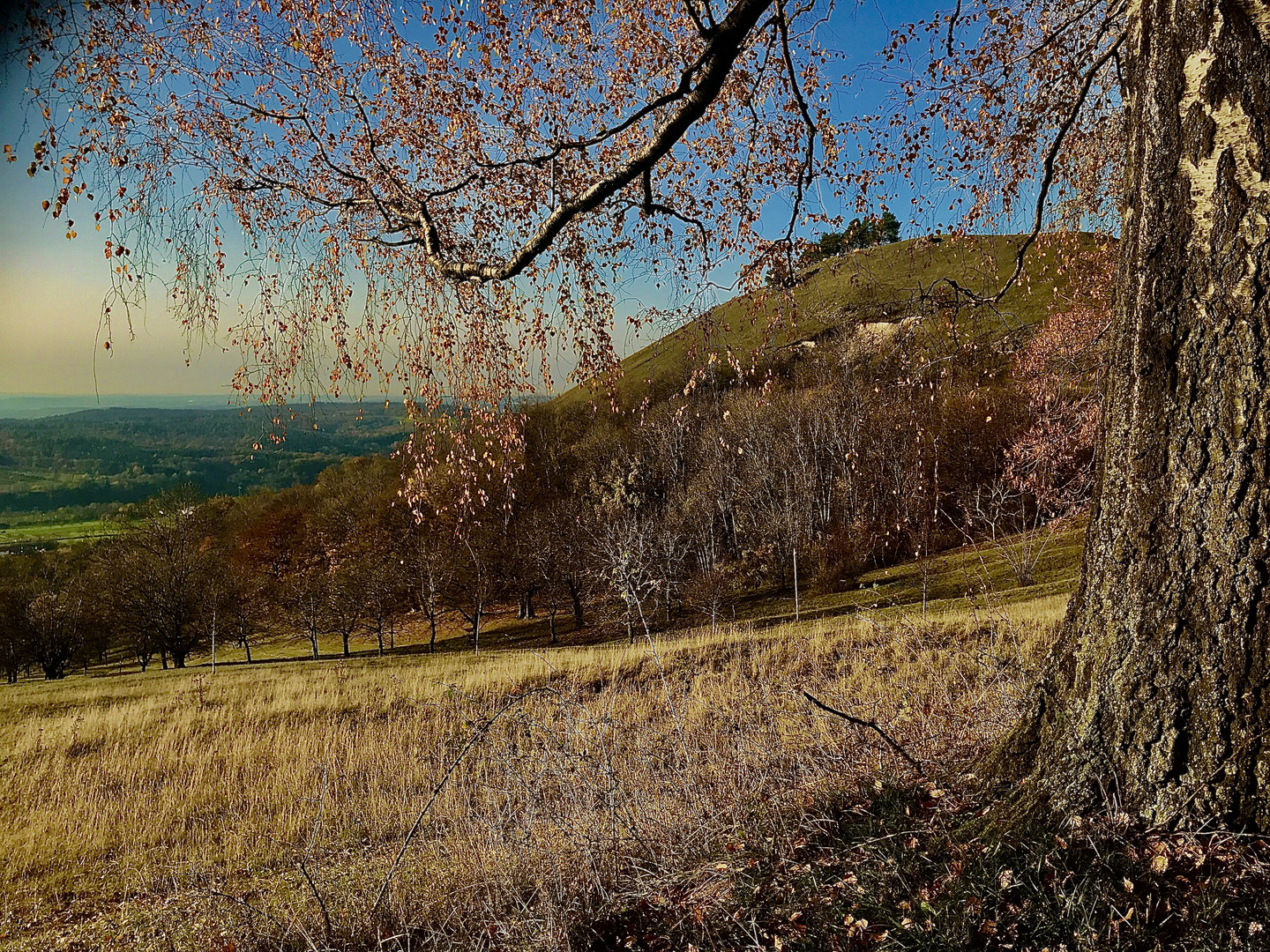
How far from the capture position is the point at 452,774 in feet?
19.8

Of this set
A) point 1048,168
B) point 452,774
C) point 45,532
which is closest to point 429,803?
point 452,774

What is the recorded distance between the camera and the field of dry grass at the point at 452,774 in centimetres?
335

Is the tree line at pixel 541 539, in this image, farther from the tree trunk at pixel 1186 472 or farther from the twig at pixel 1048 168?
the tree trunk at pixel 1186 472

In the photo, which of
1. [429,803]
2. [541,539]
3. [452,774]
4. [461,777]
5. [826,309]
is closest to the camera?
[429,803]

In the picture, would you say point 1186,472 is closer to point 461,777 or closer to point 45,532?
point 461,777

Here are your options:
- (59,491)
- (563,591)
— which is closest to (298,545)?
(563,591)

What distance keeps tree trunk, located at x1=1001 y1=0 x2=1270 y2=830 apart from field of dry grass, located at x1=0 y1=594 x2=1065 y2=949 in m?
1.01

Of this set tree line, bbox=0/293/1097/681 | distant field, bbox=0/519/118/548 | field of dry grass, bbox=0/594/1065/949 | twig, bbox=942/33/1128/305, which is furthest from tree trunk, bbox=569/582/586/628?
distant field, bbox=0/519/118/548

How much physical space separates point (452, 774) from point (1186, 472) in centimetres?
591

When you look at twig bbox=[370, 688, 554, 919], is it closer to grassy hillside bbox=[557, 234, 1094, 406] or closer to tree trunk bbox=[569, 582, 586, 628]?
grassy hillside bbox=[557, 234, 1094, 406]

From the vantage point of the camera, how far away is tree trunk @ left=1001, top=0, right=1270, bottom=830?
213 centimetres

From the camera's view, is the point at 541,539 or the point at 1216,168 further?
the point at 541,539

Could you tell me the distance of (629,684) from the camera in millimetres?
11938

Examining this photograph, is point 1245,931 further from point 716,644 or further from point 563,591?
point 563,591
